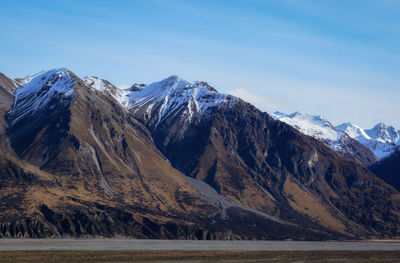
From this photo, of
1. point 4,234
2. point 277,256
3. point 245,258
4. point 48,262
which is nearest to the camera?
point 48,262

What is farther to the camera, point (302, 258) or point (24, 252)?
point (302, 258)

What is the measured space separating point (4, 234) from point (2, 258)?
8806cm

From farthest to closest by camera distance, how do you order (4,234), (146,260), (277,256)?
(4,234) < (277,256) < (146,260)

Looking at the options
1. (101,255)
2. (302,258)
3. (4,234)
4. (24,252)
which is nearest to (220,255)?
(302,258)

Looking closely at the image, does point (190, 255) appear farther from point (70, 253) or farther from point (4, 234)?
point (4, 234)

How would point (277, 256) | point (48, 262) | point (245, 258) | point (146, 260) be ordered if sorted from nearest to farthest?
point (48, 262) < point (146, 260) < point (245, 258) < point (277, 256)

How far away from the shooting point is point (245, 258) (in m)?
137

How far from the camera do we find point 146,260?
122 metres

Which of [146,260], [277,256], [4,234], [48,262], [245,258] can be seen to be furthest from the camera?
[4,234]

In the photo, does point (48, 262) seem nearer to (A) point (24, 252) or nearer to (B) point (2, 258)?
(B) point (2, 258)

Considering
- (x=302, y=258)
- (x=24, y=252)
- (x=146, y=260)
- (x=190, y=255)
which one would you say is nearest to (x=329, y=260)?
(x=302, y=258)

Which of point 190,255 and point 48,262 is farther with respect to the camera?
point 190,255

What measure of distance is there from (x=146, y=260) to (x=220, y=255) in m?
25.2

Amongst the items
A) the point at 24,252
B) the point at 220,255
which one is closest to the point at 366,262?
the point at 220,255
